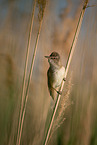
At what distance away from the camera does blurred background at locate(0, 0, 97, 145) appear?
43.9 inches

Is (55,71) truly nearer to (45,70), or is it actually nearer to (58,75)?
(58,75)

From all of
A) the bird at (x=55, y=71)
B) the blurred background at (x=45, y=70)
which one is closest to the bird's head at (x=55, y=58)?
the bird at (x=55, y=71)

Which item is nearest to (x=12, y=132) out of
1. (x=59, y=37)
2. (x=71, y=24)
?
(x=59, y=37)

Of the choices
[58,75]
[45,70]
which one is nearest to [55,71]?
[58,75]

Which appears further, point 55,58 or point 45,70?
point 45,70

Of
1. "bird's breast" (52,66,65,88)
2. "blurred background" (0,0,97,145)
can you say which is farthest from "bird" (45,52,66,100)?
"blurred background" (0,0,97,145)

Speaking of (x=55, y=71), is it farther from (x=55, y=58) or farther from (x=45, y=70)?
(x=45, y=70)

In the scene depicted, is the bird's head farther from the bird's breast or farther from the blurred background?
the blurred background

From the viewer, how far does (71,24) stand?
114 centimetres

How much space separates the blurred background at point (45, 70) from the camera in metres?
1.12

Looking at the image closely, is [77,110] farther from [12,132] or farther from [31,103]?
[12,132]

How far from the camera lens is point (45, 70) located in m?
1.11

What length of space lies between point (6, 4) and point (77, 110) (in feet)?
3.20

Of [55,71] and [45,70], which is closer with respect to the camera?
[55,71]
